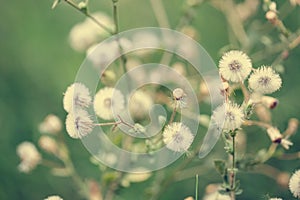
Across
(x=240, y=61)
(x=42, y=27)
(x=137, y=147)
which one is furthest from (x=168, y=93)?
(x=42, y=27)

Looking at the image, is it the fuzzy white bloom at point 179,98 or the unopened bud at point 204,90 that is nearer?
the fuzzy white bloom at point 179,98

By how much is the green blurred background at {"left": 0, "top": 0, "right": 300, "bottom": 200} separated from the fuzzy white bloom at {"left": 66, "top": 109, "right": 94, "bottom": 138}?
1.53ft

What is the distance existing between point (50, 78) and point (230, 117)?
0.95 m

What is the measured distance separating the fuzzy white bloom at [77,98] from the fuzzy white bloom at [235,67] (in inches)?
8.4

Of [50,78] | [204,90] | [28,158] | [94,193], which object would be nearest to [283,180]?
[204,90]

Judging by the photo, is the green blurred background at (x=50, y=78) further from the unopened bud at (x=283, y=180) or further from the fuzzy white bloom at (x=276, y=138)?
the fuzzy white bloom at (x=276, y=138)

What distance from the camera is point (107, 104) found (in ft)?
3.51

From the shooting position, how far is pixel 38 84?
177cm

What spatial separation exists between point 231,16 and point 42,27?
2.05 feet

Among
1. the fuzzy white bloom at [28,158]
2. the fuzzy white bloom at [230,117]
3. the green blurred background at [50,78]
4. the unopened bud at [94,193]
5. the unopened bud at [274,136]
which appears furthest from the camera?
the green blurred background at [50,78]

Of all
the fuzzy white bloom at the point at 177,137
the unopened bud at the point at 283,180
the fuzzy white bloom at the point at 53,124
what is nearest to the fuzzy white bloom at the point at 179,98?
the fuzzy white bloom at the point at 177,137

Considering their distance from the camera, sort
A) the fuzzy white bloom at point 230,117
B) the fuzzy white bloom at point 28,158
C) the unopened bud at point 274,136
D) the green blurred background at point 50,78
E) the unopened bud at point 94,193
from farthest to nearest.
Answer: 1. the green blurred background at point 50,78
2. the fuzzy white bloom at point 28,158
3. the unopened bud at point 94,193
4. the unopened bud at point 274,136
5. the fuzzy white bloom at point 230,117

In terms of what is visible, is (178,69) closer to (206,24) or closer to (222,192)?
(222,192)

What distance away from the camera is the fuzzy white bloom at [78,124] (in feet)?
3.24
